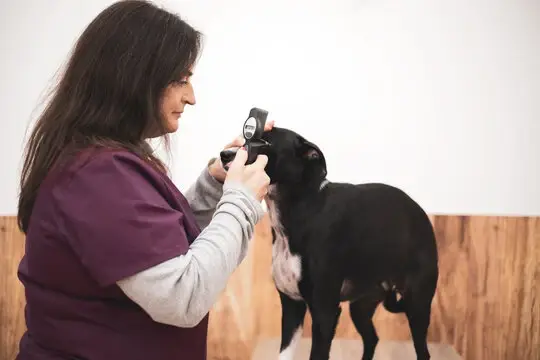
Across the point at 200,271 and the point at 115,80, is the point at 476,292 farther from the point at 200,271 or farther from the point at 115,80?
the point at 115,80

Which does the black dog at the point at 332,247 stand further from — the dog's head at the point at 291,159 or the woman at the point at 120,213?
the woman at the point at 120,213

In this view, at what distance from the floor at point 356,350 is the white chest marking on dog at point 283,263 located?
342 millimetres

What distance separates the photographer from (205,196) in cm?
121

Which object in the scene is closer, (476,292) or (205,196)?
(205,196)

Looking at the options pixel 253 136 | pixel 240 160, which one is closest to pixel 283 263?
pixel 253 136

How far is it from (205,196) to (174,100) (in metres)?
0.32

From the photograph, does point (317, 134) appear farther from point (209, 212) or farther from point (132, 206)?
point (132, 206)

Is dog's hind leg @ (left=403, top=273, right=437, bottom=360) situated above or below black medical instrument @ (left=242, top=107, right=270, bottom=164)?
below

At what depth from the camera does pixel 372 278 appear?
1.34 m

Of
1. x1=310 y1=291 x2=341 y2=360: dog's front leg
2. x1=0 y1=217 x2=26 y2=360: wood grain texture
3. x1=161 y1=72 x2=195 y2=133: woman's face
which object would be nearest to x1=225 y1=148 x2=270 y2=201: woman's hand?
x1=161 y1=72 x2=195 y2=133: woman's face

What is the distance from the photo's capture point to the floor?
63.6 inches

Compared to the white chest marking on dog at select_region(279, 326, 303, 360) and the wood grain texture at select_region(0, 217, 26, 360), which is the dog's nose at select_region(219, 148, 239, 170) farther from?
the wood grain texture at select_region(0, 217, 26, 360)

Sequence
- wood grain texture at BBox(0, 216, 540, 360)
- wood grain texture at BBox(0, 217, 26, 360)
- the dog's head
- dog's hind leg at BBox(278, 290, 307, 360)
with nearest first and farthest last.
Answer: the dog's head < dog's hind leg at BBox(278, 290, 307, 360) < wood grain texture at BBox(0, 216, 540, 360) < wood grain texture at BBox(0, 217, 26, 360)

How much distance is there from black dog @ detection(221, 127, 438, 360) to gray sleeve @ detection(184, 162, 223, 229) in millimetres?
135
